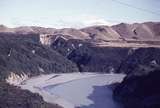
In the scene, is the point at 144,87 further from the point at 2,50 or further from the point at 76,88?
the point at 2,50

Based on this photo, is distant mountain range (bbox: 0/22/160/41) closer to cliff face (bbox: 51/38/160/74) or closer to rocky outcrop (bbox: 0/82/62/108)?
cliff face (bbox: 51/38/160/74)

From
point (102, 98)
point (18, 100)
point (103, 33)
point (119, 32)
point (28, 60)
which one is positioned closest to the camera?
point (18, 100)

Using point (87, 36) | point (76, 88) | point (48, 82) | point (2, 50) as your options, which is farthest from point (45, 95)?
point (87, 36)

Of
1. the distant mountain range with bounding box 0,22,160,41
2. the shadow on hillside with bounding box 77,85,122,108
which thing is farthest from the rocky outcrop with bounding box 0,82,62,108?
the distant mountain range with bounding box 0,22,160,41

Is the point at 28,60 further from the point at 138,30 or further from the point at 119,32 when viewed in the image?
the point at 138,30

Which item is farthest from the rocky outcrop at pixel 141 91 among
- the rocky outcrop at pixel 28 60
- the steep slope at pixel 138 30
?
the steep slope at pixel 138 30

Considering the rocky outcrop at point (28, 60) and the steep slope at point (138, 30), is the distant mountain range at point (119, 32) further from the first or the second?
the rocky outcrop at point (28, 60)

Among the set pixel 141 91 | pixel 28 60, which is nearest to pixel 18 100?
pixel 141 91
